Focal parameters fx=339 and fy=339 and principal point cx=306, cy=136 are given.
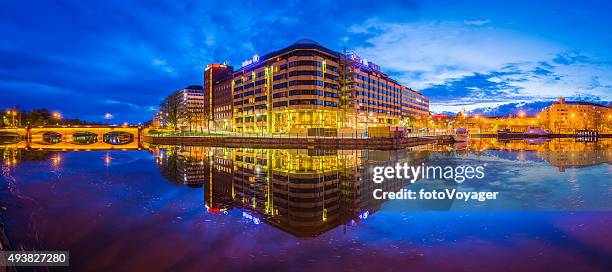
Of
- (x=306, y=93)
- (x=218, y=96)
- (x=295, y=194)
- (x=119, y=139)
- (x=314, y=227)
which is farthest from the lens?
(x=218, y=96)

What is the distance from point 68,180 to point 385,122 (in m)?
130

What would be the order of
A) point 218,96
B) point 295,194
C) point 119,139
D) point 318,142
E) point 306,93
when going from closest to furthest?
point 295,194, point 318,142, point 306,93, point 119,139, point 218,96

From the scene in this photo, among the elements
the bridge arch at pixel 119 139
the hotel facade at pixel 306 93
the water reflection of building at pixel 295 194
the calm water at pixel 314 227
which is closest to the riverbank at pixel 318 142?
the hotel facade at pixel 306 93

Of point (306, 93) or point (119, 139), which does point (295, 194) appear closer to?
point (306, 93)

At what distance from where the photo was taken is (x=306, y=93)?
3949 inches

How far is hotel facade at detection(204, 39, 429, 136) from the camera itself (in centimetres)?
10088

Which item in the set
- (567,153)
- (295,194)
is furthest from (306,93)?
(295,194)

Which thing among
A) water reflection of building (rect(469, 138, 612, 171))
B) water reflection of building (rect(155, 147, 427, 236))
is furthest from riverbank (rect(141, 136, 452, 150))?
water reflection of building (rect(155, 147, 427, 236))

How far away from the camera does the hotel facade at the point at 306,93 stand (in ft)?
331

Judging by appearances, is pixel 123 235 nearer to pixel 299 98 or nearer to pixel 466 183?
pixel 466 183

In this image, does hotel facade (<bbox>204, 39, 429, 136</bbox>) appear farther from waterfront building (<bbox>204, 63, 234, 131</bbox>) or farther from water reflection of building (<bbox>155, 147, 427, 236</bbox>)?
water reflection of building (<bbox>155, 147, 427, 236</bbox>)

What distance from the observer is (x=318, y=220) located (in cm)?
1284

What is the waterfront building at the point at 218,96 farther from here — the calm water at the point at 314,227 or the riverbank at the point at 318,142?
the calm water at the point at 314,227

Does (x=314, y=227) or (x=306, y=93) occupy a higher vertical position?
(x=306, y=93)
